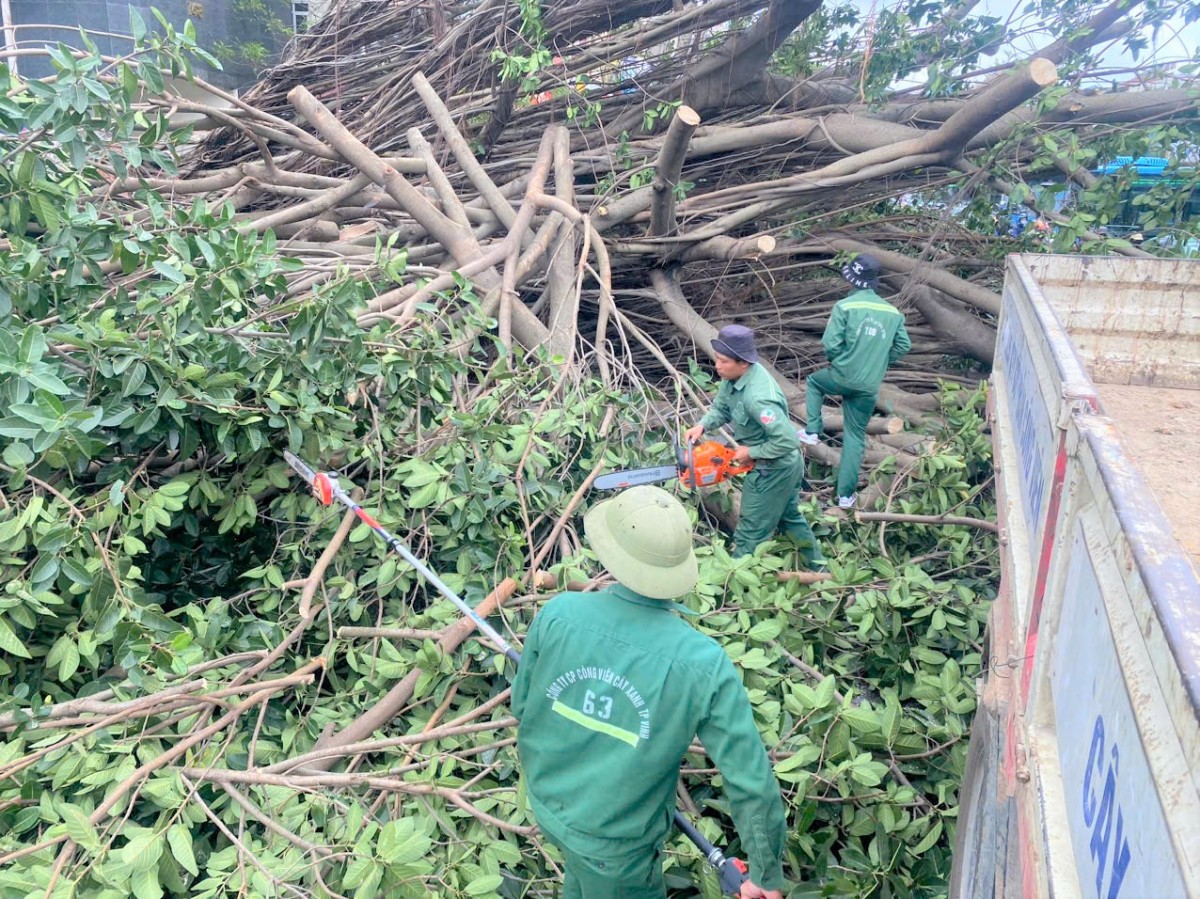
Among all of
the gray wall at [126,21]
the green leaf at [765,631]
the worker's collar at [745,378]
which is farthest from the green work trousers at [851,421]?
the gray wall at [126,21]

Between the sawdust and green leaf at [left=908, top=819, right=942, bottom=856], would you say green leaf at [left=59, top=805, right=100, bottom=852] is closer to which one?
green leaf at [left=908, top=819, right=942, bottom=856]

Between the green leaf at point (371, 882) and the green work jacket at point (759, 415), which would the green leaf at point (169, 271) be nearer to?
the green leaf at point (371, 882)

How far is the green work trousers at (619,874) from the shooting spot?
6.21 ft

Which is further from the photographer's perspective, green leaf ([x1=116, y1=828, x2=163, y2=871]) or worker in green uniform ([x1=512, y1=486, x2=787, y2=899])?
green leaf ([x1=116, y1=828, x2=163, y2=871])

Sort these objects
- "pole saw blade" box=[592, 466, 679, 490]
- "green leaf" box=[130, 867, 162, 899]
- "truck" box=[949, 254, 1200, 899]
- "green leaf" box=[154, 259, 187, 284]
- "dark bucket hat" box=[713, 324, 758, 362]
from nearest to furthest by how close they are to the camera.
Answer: "truck" box=[949, 254, 1200, 899] → "green leaf" box=[130, 867, 162, 899] → "green leaf" box=[154, 259, 187, 284] → "pole saw blade" box=[592, 466, 679, 490] → "dark bucket hat" box=[713, 324, 758, 362]

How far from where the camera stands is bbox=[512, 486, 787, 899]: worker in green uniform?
176cm

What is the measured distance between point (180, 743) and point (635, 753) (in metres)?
1.35

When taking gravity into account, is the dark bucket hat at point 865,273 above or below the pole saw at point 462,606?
above

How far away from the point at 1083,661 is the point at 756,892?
91cm

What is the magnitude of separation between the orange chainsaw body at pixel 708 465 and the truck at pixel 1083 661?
1.16 metres

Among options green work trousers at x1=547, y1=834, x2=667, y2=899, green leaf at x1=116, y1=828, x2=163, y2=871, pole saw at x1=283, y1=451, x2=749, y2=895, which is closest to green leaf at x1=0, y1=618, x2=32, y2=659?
green leaf at x1=116, y1=828, x2=163, y2=871

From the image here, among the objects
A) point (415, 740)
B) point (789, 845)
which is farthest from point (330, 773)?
point (789, 845)

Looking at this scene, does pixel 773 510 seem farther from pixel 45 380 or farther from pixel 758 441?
pixel 45 380

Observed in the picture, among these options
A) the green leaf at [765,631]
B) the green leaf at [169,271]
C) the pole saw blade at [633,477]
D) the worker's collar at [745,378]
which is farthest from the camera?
the worker's collar at [745,378]
